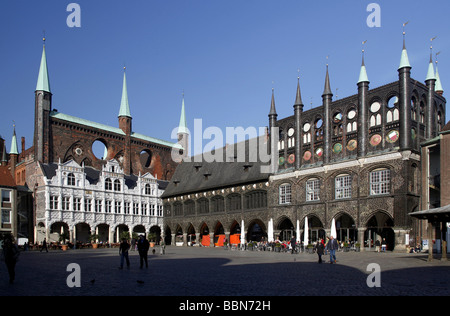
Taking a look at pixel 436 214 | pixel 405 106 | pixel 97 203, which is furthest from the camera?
pixel 97 203

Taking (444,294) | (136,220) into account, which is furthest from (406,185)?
(136,220)

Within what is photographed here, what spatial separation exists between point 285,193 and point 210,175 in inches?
585

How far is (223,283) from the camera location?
52.4 feet

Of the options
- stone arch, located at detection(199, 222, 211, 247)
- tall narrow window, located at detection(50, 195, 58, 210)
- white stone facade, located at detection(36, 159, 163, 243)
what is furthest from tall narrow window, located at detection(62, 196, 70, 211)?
stone arch, located at detection(199, 222, 211, 247)

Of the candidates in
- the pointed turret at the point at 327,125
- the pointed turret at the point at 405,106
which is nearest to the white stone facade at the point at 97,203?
the pointed turret at the point at 327,125

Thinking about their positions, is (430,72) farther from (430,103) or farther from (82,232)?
(82,232)

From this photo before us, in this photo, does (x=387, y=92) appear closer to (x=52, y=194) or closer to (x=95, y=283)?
(x=95, y=283)

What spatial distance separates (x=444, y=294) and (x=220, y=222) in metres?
48.5

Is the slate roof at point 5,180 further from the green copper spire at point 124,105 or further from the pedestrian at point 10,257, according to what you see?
the pedestrian at point 10,257

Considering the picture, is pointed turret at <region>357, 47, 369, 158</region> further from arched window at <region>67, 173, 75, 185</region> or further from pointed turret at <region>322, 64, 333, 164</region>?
arched window at <region>67, 173, 75, 185</region>

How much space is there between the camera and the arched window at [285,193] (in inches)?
2065

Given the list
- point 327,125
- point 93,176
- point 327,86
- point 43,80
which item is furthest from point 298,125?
point 43,80

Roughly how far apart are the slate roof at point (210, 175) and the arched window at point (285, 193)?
2287mm

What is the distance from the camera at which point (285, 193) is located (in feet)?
173
